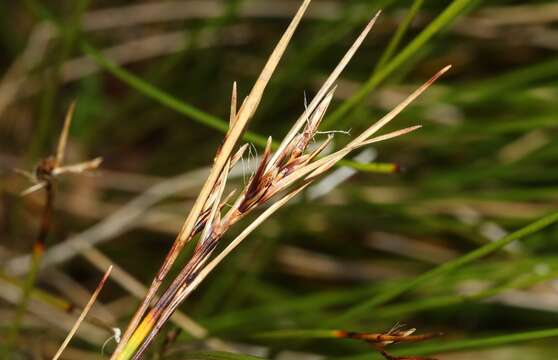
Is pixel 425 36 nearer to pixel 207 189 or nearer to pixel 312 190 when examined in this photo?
pixel 207 189

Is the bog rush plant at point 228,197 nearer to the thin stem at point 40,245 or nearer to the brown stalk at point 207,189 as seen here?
the brown stalk at point 207,189

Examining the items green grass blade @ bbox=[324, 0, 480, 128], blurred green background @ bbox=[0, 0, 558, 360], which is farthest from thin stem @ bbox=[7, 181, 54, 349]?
green grass blade @ bbox=[324, 0, 480, 128]

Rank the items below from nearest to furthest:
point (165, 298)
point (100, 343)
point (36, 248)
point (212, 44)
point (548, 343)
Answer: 1. point (165, 298)
2. point (36, 248)
3. point (100, 343)
4. point (548, 343)
5. point (212, 44)

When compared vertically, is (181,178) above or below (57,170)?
above

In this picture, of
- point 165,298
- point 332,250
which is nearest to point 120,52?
point 332,250

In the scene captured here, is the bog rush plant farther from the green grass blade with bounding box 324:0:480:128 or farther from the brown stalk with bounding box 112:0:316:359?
the green grass blade with bounding box 324:0:480:128

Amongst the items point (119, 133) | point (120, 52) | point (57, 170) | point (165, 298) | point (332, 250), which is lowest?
point (165, 298)

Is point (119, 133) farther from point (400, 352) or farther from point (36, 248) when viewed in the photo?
point (400, 352)

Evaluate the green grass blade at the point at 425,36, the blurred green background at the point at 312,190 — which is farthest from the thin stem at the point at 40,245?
the green grass blade at the point at 425,36
